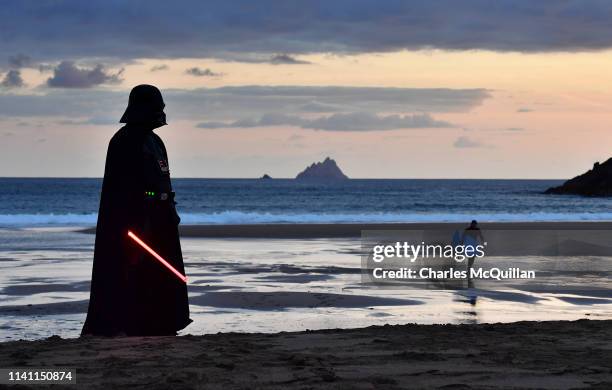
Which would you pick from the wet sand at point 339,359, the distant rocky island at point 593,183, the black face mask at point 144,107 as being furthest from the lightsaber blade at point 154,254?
the distant rocky island at point 593,183

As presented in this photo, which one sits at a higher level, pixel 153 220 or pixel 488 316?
pixel 153 220

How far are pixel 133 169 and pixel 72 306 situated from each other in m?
5.70

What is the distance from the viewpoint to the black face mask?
26.2 ft

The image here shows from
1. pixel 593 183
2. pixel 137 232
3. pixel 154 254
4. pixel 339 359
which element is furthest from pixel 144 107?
pixel 593 183

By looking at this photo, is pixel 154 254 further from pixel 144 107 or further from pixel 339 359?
pixel 339 359

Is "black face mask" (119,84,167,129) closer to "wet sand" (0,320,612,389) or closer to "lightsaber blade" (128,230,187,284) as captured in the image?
"lightsaber blade" (128,230,187,284)

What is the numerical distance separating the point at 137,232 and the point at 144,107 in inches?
41.7

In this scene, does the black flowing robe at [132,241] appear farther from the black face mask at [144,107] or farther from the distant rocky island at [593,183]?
the distant rocky island at [593,183]

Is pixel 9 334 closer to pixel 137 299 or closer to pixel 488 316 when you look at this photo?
pixel 137 299

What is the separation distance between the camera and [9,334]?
34.1 ft

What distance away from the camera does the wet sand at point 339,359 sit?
6324 mm

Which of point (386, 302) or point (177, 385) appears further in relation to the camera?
point (386, 302)

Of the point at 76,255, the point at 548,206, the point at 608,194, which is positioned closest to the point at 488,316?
the point at 76,255

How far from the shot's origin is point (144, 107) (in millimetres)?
7988
